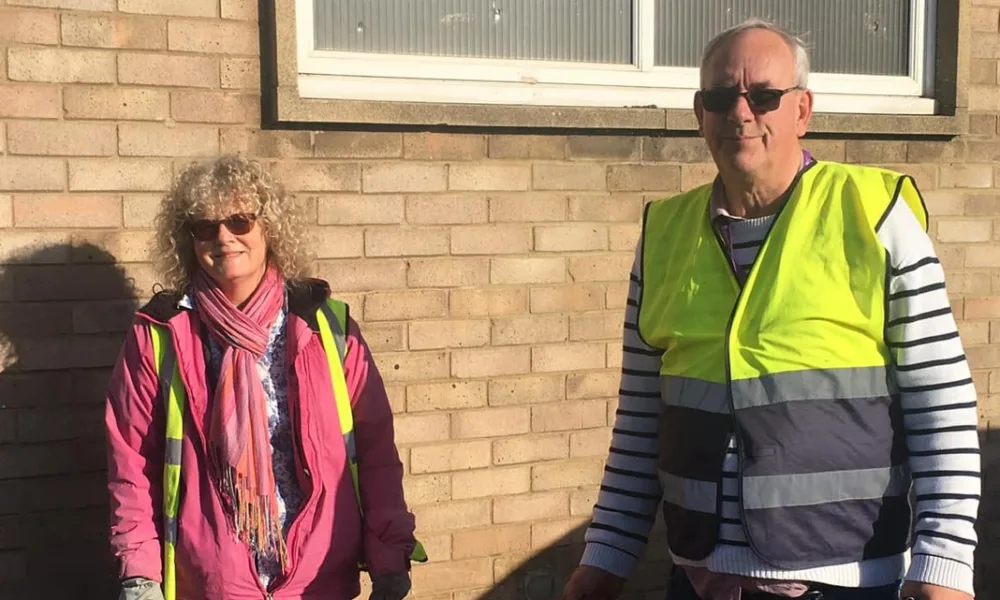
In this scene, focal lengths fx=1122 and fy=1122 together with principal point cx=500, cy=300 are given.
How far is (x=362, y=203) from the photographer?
3795 mm

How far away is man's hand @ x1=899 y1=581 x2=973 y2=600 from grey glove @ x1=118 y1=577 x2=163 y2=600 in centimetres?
171

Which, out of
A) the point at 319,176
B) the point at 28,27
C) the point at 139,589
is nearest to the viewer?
the point at 139,589

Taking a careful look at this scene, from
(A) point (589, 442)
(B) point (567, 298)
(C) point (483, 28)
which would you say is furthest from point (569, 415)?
(C) point (483, 28)

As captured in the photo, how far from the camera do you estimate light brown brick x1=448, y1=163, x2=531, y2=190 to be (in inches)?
155

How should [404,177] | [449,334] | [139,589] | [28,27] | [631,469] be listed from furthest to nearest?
1. [449,334]
2. [404,177]
3. [28,27]
4. [139,589]
5. [631,469]

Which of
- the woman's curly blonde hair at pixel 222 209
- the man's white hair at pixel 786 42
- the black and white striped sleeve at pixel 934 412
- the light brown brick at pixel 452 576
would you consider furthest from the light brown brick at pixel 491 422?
the black and white striped sleeve at pixel 934 412

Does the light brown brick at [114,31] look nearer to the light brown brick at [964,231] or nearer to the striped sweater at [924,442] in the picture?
the striped sweater at [924,442]

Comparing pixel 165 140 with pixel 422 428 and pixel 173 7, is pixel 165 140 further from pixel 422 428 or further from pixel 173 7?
pixel 422 428

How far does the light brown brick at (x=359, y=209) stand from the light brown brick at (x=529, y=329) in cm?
55

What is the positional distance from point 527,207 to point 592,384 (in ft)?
2.35

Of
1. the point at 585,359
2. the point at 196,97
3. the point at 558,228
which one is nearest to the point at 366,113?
the point at 196,97

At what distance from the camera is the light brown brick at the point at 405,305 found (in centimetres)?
383

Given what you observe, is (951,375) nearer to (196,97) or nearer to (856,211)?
(856,211)

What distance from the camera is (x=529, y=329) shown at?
4.08 meters
